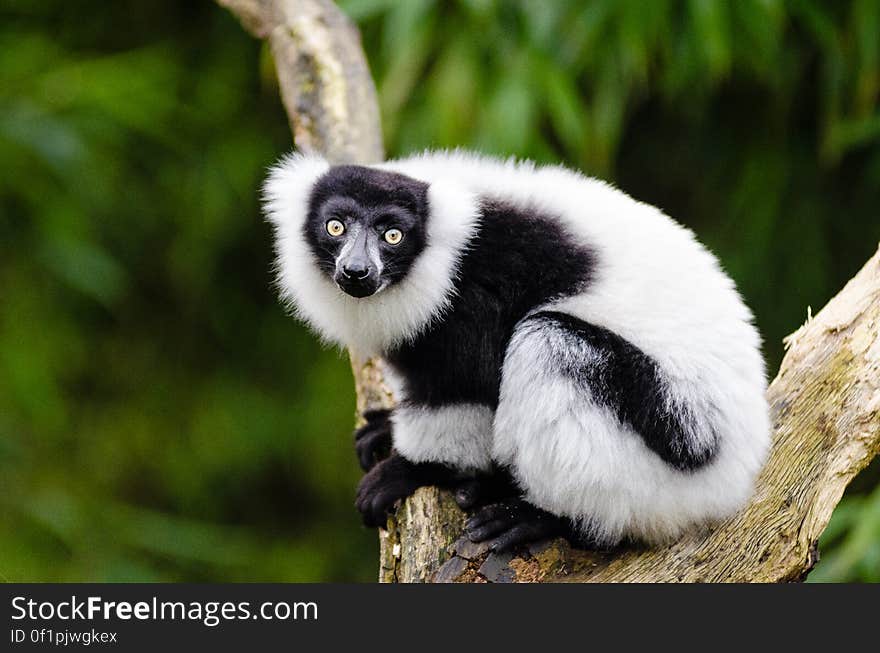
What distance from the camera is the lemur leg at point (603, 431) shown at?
320 centimetres

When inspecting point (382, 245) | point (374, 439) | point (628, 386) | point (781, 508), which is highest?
point (382, 245)

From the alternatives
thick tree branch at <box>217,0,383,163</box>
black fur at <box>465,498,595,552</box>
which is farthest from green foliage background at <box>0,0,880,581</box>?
black fur at <box>465,498,595,552</box>

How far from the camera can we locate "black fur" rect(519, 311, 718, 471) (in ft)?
10.5

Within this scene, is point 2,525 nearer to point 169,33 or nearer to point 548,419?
point 169,33

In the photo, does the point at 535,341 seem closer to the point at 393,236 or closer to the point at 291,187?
the point at 393,236

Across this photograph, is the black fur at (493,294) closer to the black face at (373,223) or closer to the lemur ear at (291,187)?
the black face at (373,223)

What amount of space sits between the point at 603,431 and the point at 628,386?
159 mm

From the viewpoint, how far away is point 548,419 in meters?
3.19

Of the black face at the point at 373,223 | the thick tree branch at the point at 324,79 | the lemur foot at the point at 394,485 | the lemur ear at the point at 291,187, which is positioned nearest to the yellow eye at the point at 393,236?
the black face at the point at 373,223

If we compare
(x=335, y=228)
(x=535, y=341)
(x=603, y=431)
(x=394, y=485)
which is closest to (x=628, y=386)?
(x=603, y=431)

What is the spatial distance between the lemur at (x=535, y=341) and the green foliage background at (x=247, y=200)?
2.28 metres

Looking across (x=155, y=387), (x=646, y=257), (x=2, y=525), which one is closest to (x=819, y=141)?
(x=646, y=257)

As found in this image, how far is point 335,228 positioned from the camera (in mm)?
3494

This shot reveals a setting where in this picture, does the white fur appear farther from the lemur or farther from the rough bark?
the rough bark
